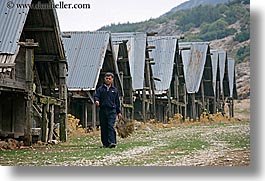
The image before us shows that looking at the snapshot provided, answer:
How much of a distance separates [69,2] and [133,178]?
2.42 metres

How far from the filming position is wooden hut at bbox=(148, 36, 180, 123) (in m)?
13.9

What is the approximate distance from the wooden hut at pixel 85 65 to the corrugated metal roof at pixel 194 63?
1.57m

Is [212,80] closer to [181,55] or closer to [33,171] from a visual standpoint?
[181,55]

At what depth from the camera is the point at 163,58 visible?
15.4 m

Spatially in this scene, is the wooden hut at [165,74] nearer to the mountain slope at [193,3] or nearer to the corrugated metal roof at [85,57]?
the corrugated metal roof at [85,57]

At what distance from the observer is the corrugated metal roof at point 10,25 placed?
8.49 metres

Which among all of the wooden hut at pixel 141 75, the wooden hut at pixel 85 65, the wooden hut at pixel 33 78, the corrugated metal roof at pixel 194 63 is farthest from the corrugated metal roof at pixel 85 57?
the corrugated metal roof at pixel 194 63

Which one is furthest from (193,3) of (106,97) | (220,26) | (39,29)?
(39,29)

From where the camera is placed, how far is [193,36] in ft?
37.9

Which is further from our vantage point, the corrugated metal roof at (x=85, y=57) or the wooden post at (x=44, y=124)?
the corrugated metal roof at (x=85, y=57)

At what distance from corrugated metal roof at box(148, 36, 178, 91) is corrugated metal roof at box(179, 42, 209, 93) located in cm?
24

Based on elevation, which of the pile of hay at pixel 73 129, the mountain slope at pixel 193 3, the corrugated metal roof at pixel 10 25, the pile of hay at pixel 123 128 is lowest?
the pile of hay at pixel 73 129

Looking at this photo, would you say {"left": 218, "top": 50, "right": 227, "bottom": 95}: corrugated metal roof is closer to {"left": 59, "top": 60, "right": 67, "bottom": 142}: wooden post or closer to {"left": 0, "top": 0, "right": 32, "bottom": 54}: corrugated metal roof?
{"left": 59, "top": 60, "right": 67, "bottom": 142}: wooden post

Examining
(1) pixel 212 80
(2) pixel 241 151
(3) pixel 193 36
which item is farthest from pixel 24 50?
(1) pixel 212 80
